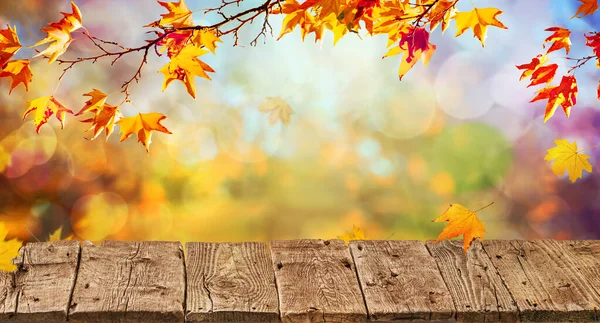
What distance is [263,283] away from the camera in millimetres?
1348

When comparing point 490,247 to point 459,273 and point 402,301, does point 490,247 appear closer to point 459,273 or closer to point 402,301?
point 459,273

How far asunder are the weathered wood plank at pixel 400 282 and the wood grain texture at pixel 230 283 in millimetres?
191

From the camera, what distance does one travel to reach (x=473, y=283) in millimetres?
1384

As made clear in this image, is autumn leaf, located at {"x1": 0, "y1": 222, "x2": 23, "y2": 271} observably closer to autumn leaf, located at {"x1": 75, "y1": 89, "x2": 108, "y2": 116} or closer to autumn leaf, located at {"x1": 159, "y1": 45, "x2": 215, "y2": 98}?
autumn leaf, located at {"x1": 75, "y1": 89, "x2": 108, "y2": 116}

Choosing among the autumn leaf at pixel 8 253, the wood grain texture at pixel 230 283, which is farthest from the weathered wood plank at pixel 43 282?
the wood grain texture at pixel 230 283

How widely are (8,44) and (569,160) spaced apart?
4.36 ft

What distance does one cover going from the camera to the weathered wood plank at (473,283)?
129cm

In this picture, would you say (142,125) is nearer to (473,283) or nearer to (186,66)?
(186,66)

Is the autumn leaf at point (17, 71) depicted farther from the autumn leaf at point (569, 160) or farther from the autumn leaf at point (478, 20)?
the autumn leaf at point (569, 160)

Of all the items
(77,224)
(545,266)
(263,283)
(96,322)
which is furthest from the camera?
(77,224)

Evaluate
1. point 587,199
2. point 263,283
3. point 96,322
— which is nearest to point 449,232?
point 263,283

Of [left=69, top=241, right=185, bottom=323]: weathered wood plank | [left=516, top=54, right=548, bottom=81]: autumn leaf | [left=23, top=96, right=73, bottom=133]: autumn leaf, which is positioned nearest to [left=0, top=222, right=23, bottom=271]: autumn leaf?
[left=69, top=241, right=185, bottom=323]: weathered wood plank

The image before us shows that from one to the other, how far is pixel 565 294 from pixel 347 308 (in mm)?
444

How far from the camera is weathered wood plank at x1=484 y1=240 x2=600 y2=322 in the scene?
4.27 feet
